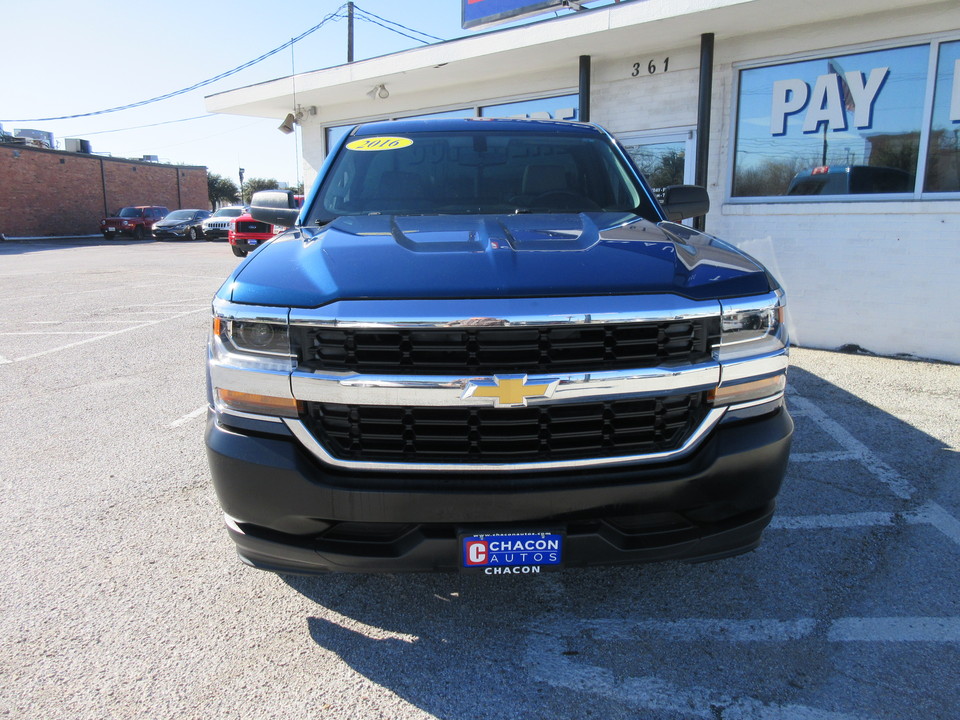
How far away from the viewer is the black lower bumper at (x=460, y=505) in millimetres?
1984

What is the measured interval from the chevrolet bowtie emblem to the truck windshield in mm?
1358

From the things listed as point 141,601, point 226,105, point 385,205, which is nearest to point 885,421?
point 385,205

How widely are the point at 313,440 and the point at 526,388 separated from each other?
650 millimetres

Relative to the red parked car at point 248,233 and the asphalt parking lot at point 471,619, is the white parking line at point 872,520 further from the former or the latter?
the red parked car at point 248,233

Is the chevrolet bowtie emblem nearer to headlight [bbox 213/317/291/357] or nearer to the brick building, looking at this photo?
headlight [bbox 213/317/291/357]

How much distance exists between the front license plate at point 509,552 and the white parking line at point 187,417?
334 centimetres

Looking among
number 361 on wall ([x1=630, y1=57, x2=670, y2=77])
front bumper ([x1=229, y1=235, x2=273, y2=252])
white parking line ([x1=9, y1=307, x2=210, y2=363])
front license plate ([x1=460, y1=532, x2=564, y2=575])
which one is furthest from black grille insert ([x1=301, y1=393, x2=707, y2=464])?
front bumper ([x1=229, y1=235, x2=273, y2=252])

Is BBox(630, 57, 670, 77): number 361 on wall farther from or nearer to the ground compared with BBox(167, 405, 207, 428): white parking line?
farther from the ground

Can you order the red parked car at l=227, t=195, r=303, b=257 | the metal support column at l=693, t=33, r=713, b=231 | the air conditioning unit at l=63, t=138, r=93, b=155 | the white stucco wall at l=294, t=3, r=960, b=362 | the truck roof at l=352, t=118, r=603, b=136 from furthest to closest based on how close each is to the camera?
the air conditioning unit at l=63, t=138, r=93, b=155, the red parked car at l=227, t=195, r=303, b=257, the metal support column at l=693, t=33, r=713, b=231, the white stucco wall at l=294, t=3, r=960, b=362, the truck roof at l=352, t=118, r=603, b=136

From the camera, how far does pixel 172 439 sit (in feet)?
14.5

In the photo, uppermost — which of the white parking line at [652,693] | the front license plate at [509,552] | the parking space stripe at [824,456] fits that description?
the front license plate at [509,552]

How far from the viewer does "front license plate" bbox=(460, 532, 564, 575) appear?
6.57 ft

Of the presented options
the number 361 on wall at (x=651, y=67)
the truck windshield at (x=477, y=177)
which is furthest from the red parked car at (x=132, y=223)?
the truck windshield at (x=477, y=177)

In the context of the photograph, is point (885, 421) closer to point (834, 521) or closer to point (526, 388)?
point (834, 521)
